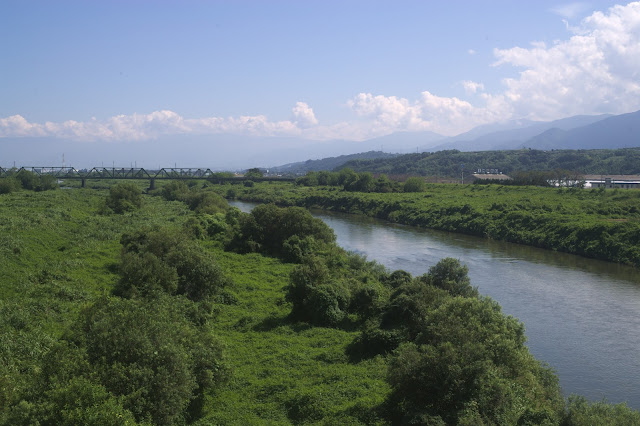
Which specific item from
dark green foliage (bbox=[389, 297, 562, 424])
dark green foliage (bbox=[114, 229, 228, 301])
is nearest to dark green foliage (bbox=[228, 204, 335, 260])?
dark green foliage (bbox=[114, 229, 228, 301])

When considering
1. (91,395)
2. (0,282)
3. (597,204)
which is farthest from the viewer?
(597,204)

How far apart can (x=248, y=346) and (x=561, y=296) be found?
71.5 ft

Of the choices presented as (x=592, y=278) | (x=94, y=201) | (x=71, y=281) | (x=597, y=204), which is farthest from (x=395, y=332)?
(x=94, y=201)

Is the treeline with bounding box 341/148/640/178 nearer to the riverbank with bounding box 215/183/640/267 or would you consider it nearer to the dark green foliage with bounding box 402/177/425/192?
the dark green foliage with bounding box 402/177/425/192

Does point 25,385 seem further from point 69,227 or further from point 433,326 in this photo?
point 69,227

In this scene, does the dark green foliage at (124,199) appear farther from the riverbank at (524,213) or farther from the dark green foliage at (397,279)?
the dark green foliage at (397,279)

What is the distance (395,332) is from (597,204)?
2071 inches

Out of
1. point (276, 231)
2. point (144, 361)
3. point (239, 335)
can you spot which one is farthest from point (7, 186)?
point (144, 361)

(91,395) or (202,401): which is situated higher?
(91,395)

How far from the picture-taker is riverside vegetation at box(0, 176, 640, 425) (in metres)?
14.4

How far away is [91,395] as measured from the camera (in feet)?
42.2

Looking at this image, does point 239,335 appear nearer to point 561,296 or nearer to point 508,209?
point 561,296

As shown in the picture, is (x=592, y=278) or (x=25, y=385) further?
(x=592, y=278)

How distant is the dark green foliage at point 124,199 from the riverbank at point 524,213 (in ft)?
119
